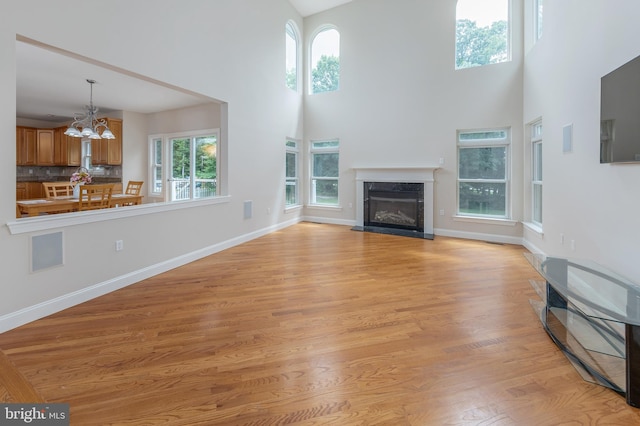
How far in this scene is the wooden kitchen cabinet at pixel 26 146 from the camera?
738cm

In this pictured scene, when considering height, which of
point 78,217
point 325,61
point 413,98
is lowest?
point 78,217

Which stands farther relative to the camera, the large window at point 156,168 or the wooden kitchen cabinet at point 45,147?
the wooden kitchen cabinet at point 45,147

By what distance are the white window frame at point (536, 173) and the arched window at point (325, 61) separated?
4185 mm

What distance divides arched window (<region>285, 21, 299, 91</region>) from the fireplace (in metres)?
3.04

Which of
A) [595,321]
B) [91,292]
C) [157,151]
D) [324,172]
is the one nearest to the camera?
[595,321]

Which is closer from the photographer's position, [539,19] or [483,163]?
[539,19]

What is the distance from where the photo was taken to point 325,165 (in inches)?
304

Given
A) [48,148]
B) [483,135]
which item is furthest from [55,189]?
[483,135]

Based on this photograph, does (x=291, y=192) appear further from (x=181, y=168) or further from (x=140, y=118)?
(x=140, y=118)

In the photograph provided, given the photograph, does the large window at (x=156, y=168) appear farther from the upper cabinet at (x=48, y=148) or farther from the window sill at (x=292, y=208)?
the window sill at (x=292, y=208)

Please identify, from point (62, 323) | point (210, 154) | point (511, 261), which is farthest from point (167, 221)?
point (511, 261)

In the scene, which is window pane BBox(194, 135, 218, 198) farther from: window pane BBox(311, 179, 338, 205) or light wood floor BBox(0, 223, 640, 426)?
light wood floor BBox(0, 223, 640, 426)

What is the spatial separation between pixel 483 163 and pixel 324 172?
3509 millimetres

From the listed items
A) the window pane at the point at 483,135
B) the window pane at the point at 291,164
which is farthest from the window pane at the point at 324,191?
the window pane at the point at 483,135
